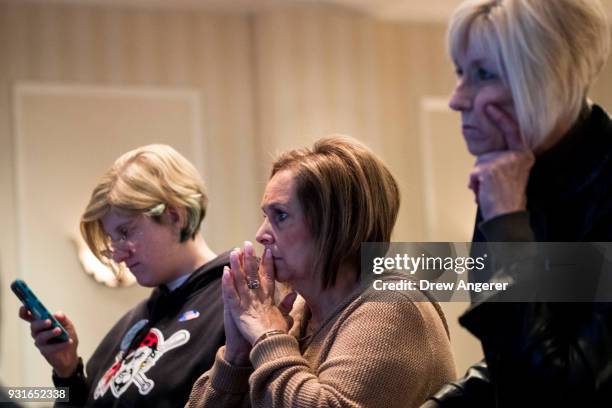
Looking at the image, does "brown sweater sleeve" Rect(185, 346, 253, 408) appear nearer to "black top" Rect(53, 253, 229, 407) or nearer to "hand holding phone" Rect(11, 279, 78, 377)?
"black top" Rect(53, 253, 229, 407)

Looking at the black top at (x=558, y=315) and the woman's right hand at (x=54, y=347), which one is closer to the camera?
the black top at (x=558, y=315)

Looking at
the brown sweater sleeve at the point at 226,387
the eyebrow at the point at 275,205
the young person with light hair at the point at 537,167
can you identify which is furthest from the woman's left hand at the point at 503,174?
the brown sweater sleeve at the point at 226,387

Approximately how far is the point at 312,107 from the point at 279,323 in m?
3.65

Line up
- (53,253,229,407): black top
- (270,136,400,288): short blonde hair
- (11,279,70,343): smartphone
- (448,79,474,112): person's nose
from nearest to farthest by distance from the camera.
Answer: (448,79,474,112): person's nose, (270,136,400,288): short blonde hair, (53,253,229,407): black top, (11,279,70,343): smartphone

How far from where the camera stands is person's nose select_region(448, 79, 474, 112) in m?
1.28

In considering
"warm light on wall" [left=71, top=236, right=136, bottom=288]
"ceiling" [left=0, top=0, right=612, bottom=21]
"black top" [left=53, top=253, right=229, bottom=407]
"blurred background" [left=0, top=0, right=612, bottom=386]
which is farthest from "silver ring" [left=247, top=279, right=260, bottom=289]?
"ceiling" [left=0, top=0, right=612, bottom=21]

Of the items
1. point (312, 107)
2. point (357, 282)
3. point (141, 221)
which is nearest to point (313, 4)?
point (312, 107)

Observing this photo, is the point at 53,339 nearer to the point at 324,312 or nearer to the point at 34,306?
the point at 34,306

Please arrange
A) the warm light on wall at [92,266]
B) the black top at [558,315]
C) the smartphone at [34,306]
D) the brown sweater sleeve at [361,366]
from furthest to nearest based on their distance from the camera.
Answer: the warm light on wall at [92,266]
the smartphone at [34,306]
the brown sweater sleeve at [361,366]
the black top at [558,315]

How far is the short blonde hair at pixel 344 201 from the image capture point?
1.62 meters

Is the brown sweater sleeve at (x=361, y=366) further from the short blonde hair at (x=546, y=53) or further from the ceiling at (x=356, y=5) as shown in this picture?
the ceiling at (x=356, y=5)

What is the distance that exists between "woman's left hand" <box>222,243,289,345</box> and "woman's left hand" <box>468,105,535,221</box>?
524 mm

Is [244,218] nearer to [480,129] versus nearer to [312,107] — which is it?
[312,107]

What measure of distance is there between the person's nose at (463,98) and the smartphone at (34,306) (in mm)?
1205
